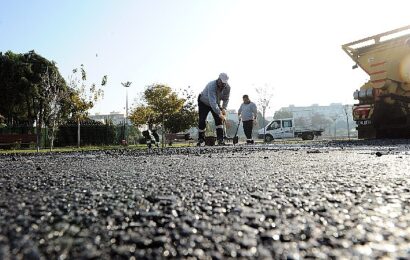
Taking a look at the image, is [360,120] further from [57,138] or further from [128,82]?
[128,82]

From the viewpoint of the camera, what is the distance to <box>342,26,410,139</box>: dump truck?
11.0m

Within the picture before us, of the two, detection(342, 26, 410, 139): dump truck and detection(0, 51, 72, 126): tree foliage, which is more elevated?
detection(0, 51, 72, 126): tree foliage

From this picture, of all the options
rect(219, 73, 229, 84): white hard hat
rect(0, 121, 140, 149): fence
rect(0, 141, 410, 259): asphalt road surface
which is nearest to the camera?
rect(0, 141, 410, 259): asphalt road surface

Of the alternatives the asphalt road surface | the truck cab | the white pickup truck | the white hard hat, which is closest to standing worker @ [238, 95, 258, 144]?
the white hard hat

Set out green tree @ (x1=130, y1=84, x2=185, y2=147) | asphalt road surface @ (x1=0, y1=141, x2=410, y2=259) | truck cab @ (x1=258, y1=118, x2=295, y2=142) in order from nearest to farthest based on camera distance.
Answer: asphalt road surface @ (x1=0, y1=141, x2=410, y2=259)
truck cab @ (x1=258, y1=118, x2=295, y2=142)
green tree @ (x1=130, y1=84, x2=185, y2=147)

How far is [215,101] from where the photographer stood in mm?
9961

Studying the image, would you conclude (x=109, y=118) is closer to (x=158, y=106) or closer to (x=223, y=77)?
(x=158, y=106)

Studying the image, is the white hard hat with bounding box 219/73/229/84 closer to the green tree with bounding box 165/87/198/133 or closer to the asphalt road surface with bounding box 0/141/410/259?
the asphalt road surface with bounding box 0/141/410/259

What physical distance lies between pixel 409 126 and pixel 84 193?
1140 cm

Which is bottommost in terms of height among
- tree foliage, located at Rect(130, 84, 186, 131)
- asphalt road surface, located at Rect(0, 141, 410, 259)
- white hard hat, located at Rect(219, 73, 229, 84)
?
asphalt road surface, located at Rect(0, 141, 410, 259)

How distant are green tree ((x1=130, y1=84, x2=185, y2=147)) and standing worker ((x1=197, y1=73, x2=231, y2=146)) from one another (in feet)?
90.5

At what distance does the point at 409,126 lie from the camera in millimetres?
10820

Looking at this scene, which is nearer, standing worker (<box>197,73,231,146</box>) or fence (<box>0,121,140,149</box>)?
standing worker (<box>197,73,231,146</box>)

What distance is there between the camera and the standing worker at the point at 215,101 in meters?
9.91
